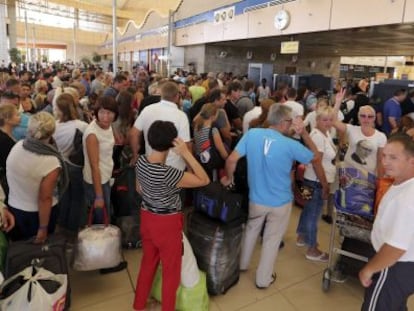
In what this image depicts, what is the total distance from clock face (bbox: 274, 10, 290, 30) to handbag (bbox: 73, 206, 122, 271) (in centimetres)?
871

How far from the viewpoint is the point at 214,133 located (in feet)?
10.9

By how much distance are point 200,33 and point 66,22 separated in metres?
29.4

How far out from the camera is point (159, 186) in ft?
6.23

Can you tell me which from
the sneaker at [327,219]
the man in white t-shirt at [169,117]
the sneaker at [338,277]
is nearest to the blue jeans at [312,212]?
the sneaker at [338,277]

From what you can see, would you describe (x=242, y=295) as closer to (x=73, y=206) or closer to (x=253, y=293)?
(x=253, y=293)

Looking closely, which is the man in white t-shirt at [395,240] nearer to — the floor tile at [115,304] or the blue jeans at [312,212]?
the blue jeans at [312,212]

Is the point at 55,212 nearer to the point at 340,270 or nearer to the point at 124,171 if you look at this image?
the point at 124,171

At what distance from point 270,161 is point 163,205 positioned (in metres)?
0.87

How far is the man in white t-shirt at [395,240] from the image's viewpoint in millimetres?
1519

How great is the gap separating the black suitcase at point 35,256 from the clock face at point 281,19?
9003 mm

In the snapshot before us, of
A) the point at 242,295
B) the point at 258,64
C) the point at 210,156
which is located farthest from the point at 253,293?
the point at 258,64

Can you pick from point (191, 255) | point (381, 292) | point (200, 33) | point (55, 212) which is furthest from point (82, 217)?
point (200, 33)

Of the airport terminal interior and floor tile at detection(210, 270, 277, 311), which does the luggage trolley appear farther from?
floor tile at detection(210, 270, 277, 311)

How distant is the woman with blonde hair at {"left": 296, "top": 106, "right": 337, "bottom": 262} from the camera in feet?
9.61
